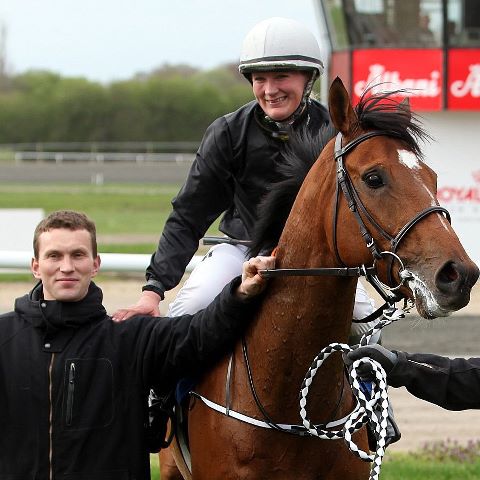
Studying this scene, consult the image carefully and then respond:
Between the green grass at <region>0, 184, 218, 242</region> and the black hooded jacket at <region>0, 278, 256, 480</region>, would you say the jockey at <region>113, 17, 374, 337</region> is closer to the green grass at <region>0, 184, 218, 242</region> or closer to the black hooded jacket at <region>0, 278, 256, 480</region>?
the black hooded jacket at <region>0, 278, 256, 480</region>

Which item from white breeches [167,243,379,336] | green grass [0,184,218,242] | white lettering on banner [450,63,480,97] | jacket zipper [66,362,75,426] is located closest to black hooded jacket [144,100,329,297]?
white breeches [167,243,379,336]

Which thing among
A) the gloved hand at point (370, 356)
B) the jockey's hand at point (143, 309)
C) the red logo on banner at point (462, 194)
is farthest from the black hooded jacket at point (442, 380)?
the red logo on banner at point (462, 194)

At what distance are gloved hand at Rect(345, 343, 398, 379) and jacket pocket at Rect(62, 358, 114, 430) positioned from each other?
83 cm

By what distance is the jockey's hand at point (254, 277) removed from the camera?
3.60m

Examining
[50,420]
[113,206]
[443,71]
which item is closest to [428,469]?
[50,420]

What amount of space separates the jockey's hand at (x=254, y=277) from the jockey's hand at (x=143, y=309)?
481 millimetres

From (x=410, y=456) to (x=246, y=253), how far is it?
8.57 ft

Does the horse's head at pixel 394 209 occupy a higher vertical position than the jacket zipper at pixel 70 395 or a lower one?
higher

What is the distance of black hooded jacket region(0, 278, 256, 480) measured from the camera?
357cm

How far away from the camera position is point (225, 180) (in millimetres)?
4184

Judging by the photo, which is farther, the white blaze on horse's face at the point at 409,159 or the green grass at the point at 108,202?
the green grass at the point at 108,202

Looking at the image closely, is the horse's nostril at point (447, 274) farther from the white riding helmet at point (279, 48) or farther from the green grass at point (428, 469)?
the green grass at point (428, 469)

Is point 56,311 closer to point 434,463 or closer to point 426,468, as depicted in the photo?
point 426,468

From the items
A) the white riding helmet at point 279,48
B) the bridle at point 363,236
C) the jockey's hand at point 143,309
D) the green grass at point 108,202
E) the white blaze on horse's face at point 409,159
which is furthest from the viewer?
the green grass at point 108,202
